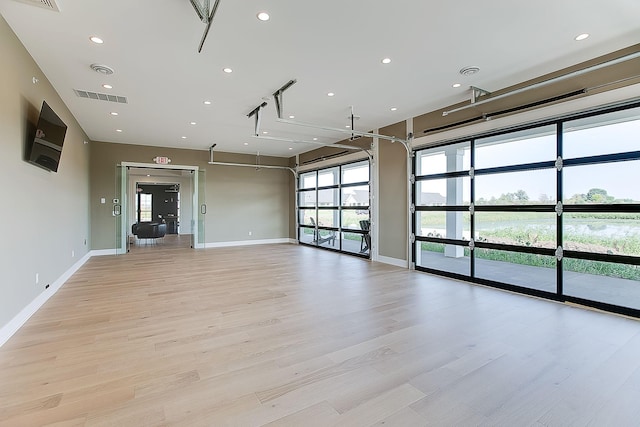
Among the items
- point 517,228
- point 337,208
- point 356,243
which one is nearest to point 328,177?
point 337,208

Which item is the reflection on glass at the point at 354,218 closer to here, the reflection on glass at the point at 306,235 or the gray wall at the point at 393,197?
the gray wall at the point at 393,197

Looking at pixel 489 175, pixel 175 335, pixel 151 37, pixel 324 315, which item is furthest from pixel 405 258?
pixel 151 37

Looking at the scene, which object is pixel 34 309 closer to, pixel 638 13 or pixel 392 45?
pixel 392 45

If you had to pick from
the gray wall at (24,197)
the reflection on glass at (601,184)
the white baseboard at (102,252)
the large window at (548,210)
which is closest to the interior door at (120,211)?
the white baseboard at (102,252)

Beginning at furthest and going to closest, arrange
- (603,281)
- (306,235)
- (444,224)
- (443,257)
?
(306,235)
(443,257)
(444,224)
(603,281)

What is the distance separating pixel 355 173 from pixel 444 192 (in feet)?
9.12

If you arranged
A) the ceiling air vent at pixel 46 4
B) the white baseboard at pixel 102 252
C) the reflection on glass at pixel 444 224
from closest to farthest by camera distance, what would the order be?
the ceiling air vent at pixel 46 4, the reflection on glass at pixel 444 224, the white baseboard at pixel 102 252

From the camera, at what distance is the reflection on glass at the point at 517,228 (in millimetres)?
4227

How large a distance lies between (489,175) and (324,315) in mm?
3572

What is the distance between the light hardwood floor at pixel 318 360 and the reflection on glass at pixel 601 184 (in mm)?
1395

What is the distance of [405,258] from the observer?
6.35 metres

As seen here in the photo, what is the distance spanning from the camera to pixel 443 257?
5.82 meters

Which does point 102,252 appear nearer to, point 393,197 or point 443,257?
point 393,197

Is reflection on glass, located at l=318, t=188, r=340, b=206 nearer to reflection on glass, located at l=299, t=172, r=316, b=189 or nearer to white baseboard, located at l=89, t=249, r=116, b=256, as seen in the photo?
reflection on glass, located at l=299, t=172, r=316, b=189
